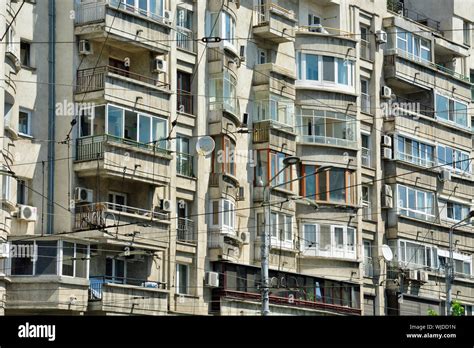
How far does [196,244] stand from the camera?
4591 cm

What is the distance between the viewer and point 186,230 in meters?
45.7

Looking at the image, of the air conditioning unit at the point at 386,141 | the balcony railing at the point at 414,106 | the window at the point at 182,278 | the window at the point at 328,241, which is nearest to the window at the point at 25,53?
the window at the point at 182,278

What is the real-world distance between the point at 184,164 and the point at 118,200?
3473mm

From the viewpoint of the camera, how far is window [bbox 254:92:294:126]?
166ft

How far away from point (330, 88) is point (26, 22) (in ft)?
52.9

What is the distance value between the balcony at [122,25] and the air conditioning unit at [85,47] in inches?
9.5

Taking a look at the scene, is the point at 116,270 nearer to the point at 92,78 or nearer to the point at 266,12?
the point at 92,78

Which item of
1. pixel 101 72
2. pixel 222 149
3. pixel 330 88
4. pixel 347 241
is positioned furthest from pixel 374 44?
pixel 101 72

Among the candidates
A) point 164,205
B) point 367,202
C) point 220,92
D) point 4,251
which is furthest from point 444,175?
point 4,251

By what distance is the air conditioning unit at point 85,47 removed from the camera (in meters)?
42.5

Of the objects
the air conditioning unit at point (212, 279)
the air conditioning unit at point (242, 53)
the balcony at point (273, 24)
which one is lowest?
the air conditioning unit at point (212, 279)

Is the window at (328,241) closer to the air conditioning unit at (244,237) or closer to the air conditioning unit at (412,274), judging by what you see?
the air conditioning unit at (412,274)

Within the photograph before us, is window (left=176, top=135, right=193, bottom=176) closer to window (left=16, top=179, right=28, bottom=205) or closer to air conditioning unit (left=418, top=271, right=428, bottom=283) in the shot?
window (left=16, top=179, right=28, bottom=205)
